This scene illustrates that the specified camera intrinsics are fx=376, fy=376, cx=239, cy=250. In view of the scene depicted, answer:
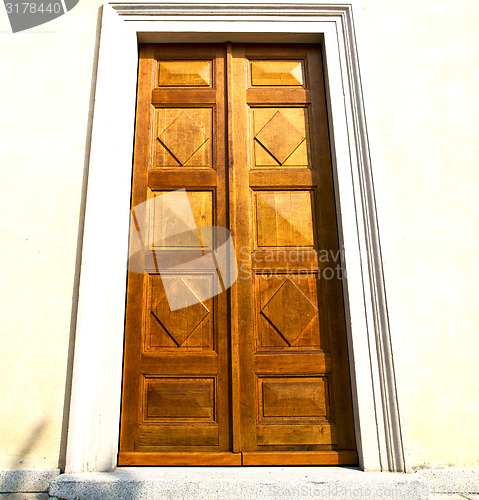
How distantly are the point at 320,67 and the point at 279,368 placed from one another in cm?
226

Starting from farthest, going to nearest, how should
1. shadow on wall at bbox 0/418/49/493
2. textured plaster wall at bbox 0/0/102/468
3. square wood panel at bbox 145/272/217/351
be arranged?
square wood panel at bbox 145/272/217/351, textured plaster wall at bbox 0/0/102/468, shadow on wall at bbox 0/418/49/493

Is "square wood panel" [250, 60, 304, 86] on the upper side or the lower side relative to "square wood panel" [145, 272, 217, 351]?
upper

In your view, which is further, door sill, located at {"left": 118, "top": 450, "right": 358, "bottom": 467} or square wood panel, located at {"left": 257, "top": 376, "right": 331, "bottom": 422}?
square wood panel, located at {"left": 257, "top": 376, "right": 331, "bottom": 422}

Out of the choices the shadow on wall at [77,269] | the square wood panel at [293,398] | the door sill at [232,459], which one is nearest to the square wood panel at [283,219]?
the square wood panel at [293,398]

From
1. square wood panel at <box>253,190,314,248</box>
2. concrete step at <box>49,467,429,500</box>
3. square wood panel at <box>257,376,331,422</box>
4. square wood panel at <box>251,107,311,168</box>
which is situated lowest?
concrete step at <box>49,467,429,500</box>

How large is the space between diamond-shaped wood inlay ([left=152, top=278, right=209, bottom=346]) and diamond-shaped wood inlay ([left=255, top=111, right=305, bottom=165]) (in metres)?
1.18

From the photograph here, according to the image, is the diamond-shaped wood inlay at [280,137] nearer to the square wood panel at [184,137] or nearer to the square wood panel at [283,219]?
the square wood panel at [283,219]

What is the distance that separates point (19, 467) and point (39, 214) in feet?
4.93

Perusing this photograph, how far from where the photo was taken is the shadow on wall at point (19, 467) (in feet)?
6.86

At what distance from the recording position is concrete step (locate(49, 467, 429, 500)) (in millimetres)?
1987

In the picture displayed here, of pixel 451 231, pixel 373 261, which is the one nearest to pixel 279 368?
pixel 373 261

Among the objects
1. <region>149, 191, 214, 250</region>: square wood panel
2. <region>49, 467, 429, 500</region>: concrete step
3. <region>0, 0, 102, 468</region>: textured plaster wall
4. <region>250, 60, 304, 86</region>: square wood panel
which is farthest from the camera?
<region>250, 60, 304, 86</region>: square wood panel

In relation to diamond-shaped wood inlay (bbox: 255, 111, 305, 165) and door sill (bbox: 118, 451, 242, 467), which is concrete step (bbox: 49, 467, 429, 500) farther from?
diamond-shaped wood inlay (bbox: 255, 111, 305, 165)

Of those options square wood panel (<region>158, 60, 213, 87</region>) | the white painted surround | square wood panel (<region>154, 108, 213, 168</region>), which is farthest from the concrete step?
square wood panel (<region>158, 60, 213, 87</region>)
